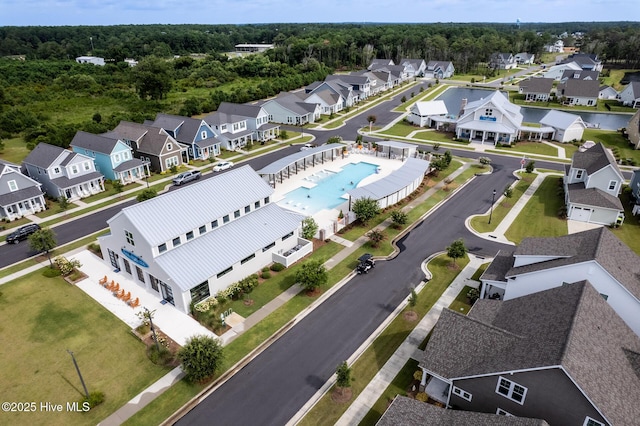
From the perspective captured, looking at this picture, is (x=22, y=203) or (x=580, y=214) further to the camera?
(x=22, y=203)

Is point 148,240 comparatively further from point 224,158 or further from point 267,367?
point 224,158

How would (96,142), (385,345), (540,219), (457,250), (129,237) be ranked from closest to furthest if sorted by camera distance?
(385,345), (129,237), (457,250), (540,219), (96,142)

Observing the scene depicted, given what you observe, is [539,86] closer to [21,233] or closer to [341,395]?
[341,395]

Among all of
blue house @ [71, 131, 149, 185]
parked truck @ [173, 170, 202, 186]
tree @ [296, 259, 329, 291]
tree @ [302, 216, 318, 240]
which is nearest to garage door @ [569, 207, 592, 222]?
tree @ [302, 216, 318, 240]

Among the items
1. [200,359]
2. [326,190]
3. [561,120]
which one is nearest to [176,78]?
[326,190]

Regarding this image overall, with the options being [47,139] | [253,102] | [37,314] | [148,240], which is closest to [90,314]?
[37,314]

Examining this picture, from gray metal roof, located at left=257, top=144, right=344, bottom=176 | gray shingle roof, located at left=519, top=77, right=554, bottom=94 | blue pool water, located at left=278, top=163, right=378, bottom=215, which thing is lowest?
blue pool water, located at left=278, top=163, right=378, bottom=215

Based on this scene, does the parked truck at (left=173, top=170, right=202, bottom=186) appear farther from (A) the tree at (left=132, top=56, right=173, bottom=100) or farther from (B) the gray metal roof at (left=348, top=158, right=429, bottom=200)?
(A) the tree at (left=132, top=56, right=173, bottom=100)
